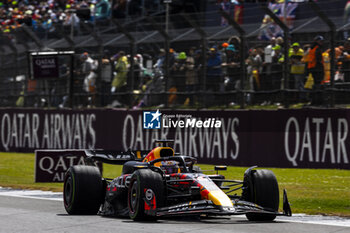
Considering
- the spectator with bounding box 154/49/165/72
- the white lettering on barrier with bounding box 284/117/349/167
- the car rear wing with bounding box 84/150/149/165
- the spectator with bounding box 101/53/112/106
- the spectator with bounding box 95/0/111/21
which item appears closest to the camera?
the car rear wing with bounding box 84/150/149/165

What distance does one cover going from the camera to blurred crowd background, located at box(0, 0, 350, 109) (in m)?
17.3

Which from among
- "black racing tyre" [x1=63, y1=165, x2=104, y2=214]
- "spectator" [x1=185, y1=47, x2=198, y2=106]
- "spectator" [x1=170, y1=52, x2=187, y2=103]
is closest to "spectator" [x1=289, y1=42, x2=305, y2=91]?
"spectator" [x1=185, y1=47, x2=198, y2=106]

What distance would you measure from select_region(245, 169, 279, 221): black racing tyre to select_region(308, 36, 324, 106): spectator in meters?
7.75

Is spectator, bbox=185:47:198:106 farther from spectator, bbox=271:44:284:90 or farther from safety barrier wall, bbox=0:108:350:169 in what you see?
spectator, bbox=271:44:284:90

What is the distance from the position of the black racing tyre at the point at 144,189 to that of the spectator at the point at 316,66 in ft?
28.3

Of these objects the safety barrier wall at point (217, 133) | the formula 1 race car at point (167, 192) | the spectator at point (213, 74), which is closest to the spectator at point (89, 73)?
the safety barrier wall at point (217, 133)

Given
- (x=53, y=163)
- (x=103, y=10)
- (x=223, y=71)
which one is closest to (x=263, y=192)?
(x=53, y=163)

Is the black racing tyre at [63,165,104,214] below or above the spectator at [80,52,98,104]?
below

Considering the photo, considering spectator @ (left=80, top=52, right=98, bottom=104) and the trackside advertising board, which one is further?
spectator @ (left=80, top=52, right=98, bottom=104)

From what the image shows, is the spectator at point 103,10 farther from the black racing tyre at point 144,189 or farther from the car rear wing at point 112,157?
the black racing tyre at point 144,189

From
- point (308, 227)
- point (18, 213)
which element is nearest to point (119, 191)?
point (18, 213)

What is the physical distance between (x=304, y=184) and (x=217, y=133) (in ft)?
15.1

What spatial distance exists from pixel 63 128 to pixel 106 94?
95.5 inches

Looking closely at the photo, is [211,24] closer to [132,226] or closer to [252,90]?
[252,90]
